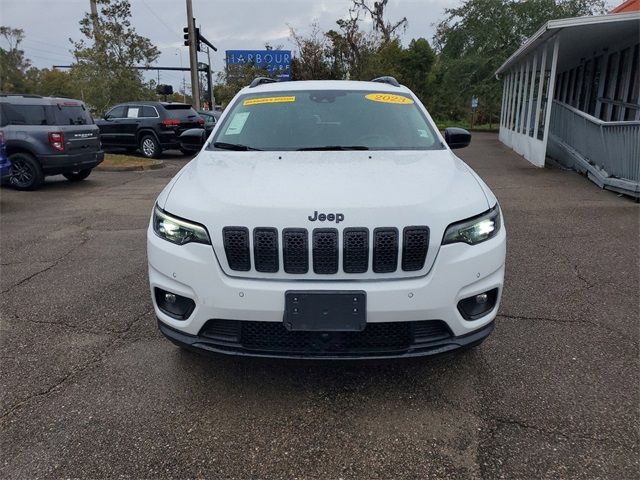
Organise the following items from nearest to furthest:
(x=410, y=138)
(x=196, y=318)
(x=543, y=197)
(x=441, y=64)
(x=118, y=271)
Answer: (x=196, y=318)
(x=410, y=138)
(x=118, y=271)
(x=543, y=197)
(x=441, y=64)

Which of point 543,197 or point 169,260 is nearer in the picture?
point 169,260

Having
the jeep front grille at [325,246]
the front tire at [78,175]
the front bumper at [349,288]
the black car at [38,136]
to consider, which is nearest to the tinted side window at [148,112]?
the front tire at [78,175]

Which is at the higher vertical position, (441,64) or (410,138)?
(441,64)

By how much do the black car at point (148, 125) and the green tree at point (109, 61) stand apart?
21.8ft

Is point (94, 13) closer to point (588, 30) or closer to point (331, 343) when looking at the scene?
point (588, 30)

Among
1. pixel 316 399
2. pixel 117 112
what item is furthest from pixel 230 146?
pixel 117 112

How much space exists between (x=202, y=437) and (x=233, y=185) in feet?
4.35

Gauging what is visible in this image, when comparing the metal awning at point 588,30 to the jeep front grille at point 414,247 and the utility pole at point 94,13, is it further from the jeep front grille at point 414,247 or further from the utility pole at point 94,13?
the utility pole at point 94,13

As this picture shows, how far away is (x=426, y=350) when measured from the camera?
2.49 meters

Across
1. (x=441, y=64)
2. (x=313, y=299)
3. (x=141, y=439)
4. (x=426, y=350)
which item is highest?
(x=441, y=64)

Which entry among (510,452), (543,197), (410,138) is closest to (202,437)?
(510,452)

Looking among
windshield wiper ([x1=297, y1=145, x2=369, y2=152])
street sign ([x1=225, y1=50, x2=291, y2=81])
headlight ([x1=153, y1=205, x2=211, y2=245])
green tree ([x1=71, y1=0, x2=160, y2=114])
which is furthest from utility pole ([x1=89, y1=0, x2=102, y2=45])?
headlight ([x1=153, y1=205, x2=211, y2=245])

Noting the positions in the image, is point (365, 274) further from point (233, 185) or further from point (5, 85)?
point (5, 85)

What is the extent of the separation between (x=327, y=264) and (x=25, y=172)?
9.32 m
